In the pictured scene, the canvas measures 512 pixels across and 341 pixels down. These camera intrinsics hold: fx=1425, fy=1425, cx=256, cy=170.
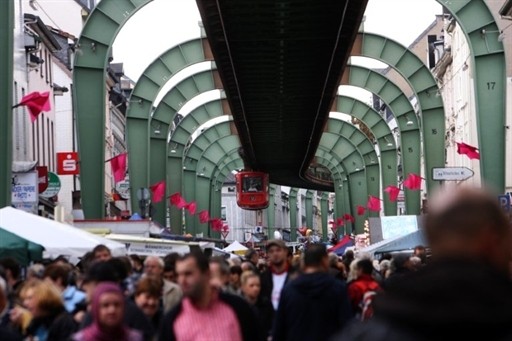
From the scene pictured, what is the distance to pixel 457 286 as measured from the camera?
3439 millimetres

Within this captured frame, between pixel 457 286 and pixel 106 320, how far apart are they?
4464 millimetres

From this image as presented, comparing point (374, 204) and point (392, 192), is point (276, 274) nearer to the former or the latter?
point (392, 192)

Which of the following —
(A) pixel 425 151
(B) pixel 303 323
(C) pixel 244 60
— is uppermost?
(C) pixel 244 60

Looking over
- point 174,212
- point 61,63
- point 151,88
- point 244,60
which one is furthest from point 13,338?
point 61,63

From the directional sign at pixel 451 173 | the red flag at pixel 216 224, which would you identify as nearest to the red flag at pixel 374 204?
the red flag at pixel 216 224

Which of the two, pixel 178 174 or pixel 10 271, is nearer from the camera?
pixel 10 271

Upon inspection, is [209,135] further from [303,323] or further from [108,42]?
[303,323]

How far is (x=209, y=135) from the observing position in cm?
8019

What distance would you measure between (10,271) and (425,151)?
3250 cm

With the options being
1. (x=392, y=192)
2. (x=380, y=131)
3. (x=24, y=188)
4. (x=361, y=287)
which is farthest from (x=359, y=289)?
(x=380, y=131)

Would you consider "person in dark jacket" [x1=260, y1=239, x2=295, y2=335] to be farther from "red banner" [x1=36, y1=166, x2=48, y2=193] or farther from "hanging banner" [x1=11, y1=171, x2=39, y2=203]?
"red banner" [x1=36, y1=166, x2=48, y2=193]

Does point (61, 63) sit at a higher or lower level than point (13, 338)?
higher

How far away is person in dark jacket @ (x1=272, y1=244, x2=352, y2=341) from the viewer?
33.2ft

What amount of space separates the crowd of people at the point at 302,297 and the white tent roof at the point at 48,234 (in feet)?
7.60
